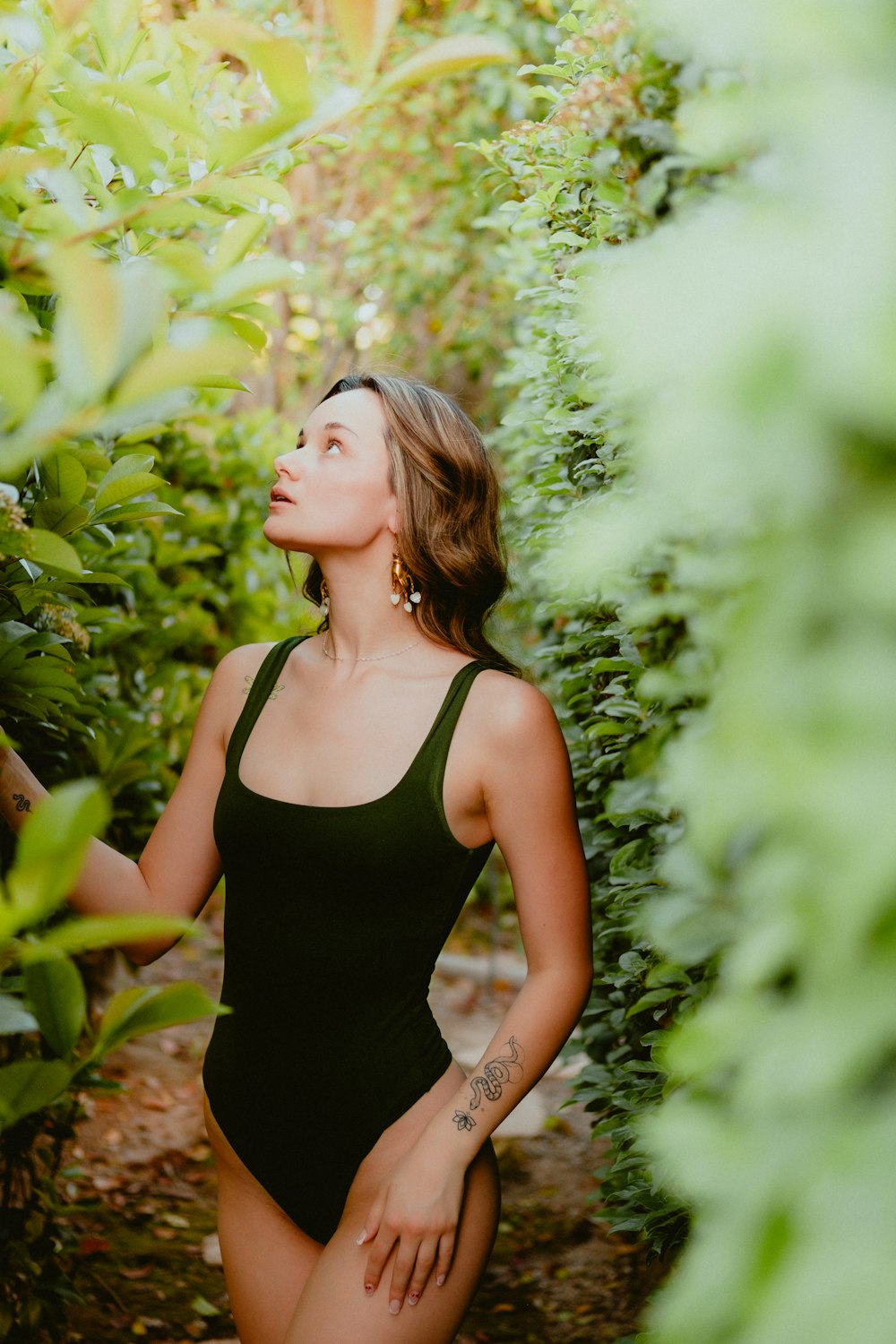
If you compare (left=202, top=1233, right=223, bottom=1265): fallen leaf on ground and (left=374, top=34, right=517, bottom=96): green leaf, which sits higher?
(left=374, top=34, right=517, bottom=96): green leaf

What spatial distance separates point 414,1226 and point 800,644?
1.49 metres

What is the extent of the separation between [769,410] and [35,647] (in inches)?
56.9

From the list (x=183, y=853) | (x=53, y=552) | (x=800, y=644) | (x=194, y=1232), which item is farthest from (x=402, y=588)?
(x=194, y=1232)

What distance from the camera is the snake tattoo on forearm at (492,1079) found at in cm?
178

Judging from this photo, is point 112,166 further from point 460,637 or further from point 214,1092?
point 214,1092

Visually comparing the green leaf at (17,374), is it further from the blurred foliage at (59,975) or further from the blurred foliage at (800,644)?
the blurred foliage at (800,644)

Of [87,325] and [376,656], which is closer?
[87,325]

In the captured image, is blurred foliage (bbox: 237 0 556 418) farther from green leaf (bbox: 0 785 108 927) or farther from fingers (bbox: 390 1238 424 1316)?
green leaf (bbox: 0 785 108 927)

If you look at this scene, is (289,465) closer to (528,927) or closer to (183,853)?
(183,853)

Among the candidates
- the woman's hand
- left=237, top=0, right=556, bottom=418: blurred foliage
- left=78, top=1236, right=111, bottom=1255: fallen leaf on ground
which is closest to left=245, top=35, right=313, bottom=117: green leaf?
the woman's hand

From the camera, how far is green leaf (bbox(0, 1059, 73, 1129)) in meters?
0.93

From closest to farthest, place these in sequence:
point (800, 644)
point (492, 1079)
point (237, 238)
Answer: point (800, 644), point (237, 238), point (492, 1079)

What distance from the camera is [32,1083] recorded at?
0.94 m

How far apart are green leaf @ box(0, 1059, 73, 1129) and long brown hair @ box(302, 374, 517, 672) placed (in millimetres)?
1362
